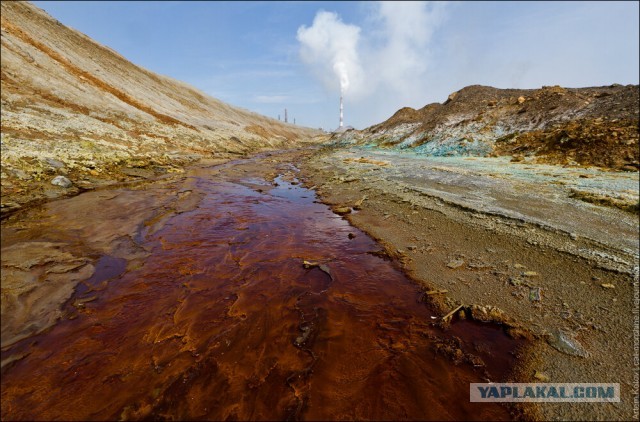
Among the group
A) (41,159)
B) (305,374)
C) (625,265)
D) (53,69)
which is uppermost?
(53,69)

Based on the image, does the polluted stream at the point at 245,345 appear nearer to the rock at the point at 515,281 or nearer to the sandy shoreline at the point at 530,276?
the sandy shoreline at the point at 530,276

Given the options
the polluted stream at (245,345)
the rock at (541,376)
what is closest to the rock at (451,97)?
the polluted stream at (245,345)

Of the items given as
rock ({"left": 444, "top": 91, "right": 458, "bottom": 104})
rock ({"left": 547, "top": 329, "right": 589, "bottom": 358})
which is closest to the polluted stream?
rock ({"left": 547, "top": 329, "right": 589, "bottom": 358})

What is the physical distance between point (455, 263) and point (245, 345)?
14.0ft

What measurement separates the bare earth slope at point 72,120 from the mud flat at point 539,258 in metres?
10.6

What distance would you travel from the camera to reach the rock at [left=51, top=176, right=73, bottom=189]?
9093 mm

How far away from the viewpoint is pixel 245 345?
3721mm

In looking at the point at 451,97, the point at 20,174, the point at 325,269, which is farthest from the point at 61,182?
the point at 451,97

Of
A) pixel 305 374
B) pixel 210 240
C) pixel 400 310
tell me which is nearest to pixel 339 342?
pixel 305 374

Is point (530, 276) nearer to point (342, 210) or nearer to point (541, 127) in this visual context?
point (342, 210)

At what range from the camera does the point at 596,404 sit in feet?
9.22

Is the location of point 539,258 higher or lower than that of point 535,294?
higher

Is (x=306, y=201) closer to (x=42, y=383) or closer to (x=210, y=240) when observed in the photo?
(x=210, y=240)

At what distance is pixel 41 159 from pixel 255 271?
10589 mm
